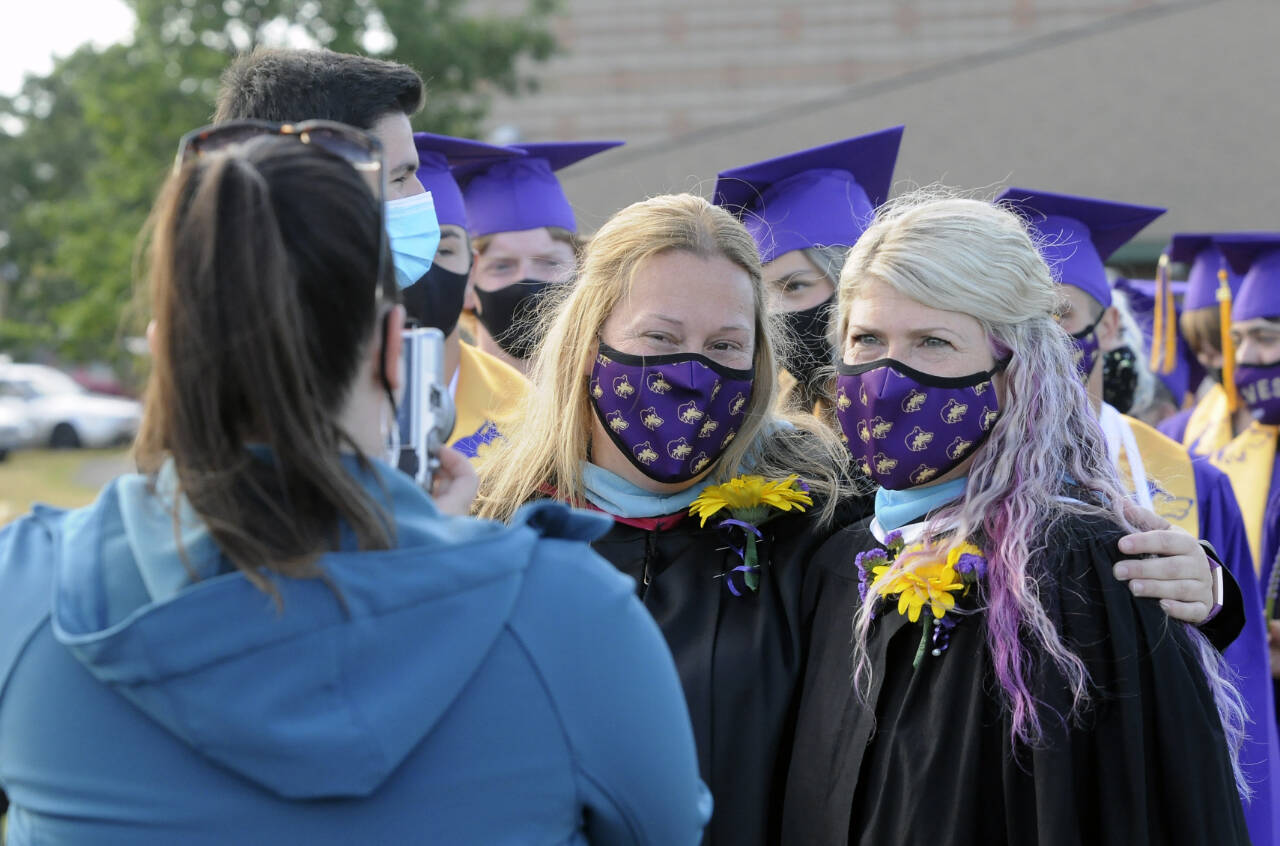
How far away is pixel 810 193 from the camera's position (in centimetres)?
409

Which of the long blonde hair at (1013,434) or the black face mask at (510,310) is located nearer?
the long blonde hair at (1013,434)

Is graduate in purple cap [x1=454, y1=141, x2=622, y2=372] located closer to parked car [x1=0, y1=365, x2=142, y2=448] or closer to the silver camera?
the silver camera

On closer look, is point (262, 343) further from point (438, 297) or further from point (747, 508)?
point (438, 297)

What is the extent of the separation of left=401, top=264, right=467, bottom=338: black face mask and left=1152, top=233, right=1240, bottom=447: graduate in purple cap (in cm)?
312

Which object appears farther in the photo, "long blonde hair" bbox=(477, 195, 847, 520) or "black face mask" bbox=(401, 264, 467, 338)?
"black face mask" bbox=(401, 264, 467, 338)

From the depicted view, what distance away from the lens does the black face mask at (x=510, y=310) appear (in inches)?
183

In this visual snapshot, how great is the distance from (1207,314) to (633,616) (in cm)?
458

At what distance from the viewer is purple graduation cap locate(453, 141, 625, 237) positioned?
15.7 ft

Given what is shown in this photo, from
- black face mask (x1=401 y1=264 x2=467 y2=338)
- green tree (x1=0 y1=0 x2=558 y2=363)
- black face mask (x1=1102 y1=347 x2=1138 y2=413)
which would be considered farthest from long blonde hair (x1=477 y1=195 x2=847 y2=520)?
green tree (x1=0 y1=0 x2=558 y2=363)

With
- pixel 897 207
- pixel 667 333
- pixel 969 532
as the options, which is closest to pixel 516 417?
pixel 667 333

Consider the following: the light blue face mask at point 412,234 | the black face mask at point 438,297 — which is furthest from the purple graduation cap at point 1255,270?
the light blue face mask at point 412,234

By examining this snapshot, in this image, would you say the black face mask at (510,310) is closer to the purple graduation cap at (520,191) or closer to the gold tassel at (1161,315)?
the purple graduation cap at (520,191)

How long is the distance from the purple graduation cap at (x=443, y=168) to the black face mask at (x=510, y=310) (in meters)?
0.50

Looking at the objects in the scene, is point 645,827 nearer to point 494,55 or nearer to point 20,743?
point 20,743
